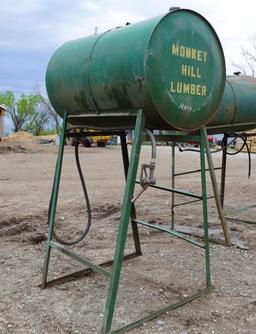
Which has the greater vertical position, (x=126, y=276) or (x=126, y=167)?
(x=126, y=167)

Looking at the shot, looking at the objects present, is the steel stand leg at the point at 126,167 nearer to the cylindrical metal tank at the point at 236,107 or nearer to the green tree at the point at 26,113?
the cylindrical metal tank at the point at 236,107

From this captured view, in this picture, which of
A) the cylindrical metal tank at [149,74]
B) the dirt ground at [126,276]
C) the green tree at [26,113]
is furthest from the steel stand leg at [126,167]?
the green tree at [26,113]

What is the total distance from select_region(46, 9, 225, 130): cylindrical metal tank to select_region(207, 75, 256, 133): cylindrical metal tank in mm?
1471

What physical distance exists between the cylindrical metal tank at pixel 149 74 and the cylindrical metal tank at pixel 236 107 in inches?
57.9

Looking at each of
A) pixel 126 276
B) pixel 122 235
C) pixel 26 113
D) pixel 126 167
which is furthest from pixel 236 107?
pixel 26 113

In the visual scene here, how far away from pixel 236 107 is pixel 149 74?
2356 millimetres

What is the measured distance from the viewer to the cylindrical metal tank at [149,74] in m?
3.05

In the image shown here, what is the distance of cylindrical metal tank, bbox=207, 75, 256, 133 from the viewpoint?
4.97 m

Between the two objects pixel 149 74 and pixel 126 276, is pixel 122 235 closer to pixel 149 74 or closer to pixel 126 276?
pixel 149 74

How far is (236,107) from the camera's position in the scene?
200 inches

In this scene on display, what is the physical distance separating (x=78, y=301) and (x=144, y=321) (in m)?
0.64

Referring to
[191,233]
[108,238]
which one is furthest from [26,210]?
[191,233]

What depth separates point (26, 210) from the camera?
22.7ft

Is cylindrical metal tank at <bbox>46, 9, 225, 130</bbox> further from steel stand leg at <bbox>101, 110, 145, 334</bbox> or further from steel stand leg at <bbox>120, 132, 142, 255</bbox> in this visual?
steel stand leg at <bbox>120, 132, 142, 255</bbox>
